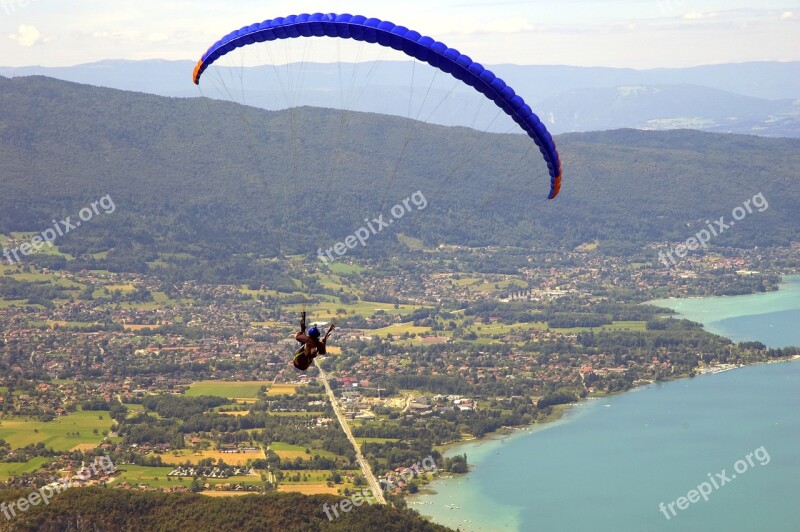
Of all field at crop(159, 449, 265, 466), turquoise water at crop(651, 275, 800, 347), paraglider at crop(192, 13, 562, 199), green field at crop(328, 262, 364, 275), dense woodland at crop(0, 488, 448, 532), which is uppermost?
paraglider at crop(192, 13, 562, 199)

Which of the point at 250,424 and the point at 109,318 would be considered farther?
the point at 109,318

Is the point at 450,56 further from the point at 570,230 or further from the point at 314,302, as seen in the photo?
the point at 570,230

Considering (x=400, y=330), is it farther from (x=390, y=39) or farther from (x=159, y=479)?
(x=390, y=39)

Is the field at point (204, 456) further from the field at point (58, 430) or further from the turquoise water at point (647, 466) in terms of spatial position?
the turquoise water at point (647, 466)

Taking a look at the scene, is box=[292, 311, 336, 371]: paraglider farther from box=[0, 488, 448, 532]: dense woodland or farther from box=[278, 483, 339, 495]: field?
box=[278, 483, 339, 495]: field

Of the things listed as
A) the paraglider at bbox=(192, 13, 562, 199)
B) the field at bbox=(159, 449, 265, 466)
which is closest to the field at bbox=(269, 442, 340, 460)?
the field at bbox=(159, 449, 265, 466)

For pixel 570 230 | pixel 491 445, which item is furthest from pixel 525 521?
pixel 570 230
